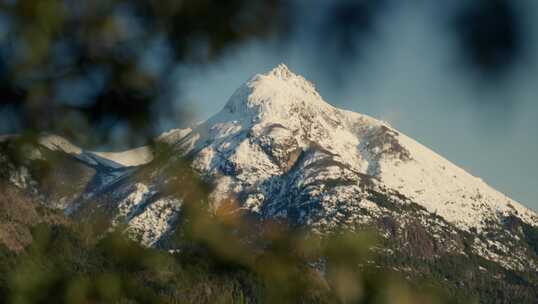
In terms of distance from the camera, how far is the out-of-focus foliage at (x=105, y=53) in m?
2.20

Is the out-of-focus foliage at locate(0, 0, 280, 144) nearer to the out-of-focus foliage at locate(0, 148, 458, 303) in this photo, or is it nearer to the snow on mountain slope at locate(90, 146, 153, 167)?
the snow on mountain slope at locate(90, 146, 153, 167)

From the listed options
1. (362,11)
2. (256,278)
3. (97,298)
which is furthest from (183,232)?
(362,11)

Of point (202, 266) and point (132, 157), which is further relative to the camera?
point (202, 266)

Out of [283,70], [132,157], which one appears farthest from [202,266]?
[283,70]

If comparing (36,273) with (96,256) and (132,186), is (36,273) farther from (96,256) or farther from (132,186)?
(132,186)

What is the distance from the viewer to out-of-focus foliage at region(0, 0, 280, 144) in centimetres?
220

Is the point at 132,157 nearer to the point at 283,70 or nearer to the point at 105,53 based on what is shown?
the point at 105,53

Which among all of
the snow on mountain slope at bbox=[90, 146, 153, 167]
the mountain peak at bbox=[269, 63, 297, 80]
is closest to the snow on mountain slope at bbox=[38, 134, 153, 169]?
the snow on mountain slope at bbox=[90, 146, 153, 167]

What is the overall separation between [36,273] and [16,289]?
117 mm

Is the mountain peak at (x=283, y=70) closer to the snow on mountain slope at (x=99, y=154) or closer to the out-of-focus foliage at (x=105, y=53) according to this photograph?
the out-of-focus foliage at (x=105, y=53)

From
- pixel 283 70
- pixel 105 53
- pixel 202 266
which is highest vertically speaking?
pixel 283 70

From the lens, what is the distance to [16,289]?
276 centimetres

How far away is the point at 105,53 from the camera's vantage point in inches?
92.7

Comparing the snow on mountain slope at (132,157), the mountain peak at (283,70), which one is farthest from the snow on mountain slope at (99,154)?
the mountain peak at (283,70)
